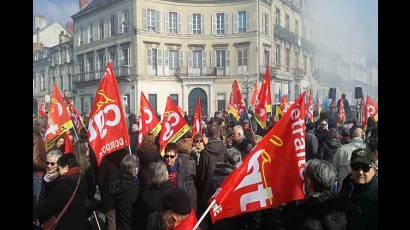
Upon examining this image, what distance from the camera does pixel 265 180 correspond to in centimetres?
352

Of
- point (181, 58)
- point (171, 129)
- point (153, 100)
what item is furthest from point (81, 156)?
point (181, 58)

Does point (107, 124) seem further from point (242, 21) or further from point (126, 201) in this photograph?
point (242, 21)

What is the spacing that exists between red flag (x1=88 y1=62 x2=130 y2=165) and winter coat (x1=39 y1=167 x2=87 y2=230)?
134 centimetres

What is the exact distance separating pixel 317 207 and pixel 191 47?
109 feet

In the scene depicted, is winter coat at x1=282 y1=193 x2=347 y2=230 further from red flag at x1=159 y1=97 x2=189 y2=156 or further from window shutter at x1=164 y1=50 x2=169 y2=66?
window shutter at x1=164 y1=50 x2=169 y2=66

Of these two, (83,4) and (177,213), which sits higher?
(83,4)

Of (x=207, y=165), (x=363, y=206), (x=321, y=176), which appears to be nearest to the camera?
(x=321, y=176)

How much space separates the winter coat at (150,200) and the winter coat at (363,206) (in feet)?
5.11

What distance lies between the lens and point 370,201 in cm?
377

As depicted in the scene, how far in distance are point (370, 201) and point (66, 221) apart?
284cm

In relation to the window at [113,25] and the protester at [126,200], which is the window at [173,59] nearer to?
the window at [113,25]

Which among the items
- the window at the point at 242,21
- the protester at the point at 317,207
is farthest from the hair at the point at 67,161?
the window at the point at 242,21

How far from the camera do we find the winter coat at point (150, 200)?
406cm
